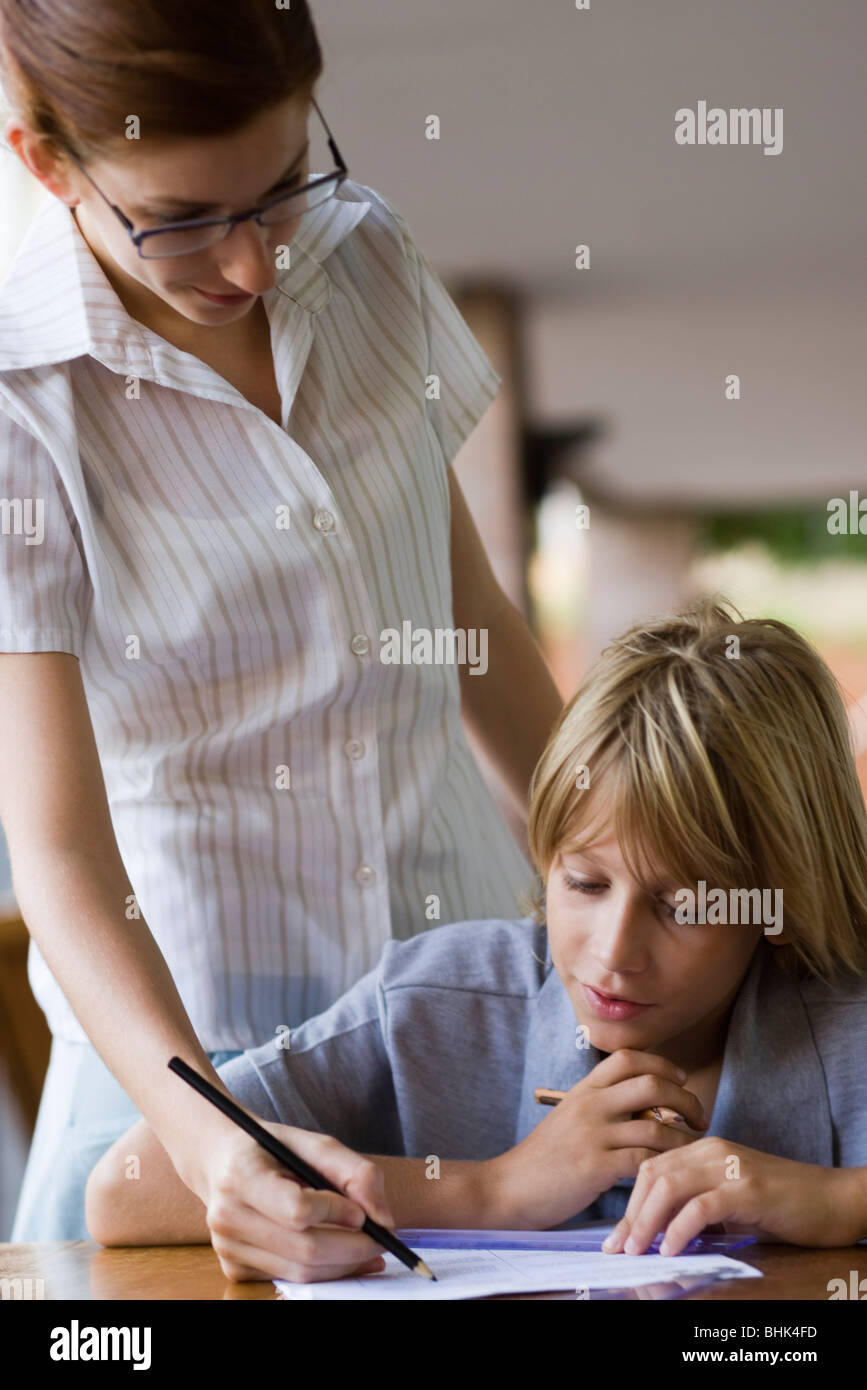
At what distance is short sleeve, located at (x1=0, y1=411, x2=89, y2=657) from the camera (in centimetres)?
90

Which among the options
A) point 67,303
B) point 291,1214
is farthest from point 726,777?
point 67,303

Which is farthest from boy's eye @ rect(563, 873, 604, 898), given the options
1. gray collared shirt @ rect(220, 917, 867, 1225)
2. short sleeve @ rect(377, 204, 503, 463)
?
short sleeve @ rect(377, 204, 503, 463)

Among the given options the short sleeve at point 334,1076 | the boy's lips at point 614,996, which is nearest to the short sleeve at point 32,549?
the short sleeve at point 334,1076

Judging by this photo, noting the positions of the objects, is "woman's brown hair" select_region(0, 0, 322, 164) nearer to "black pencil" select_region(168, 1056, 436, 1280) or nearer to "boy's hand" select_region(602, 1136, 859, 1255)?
"black pencil" select_region(168, 1056, 436, 1280)

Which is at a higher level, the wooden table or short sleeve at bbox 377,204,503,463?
short sleeve at bbox 377,204,503,463

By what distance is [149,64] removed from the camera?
0.77 metres

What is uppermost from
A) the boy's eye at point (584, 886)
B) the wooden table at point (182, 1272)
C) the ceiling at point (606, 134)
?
the ceiling at point (606, 134)

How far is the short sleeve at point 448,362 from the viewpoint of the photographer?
3.84 ft

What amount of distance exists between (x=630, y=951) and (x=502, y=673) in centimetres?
40

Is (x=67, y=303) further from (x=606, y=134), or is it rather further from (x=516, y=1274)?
(x=606, y=134)

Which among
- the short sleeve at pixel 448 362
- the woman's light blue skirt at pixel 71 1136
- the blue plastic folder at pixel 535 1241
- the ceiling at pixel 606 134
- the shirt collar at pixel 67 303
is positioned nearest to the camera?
the blue plastic folder at pixel 535 1241

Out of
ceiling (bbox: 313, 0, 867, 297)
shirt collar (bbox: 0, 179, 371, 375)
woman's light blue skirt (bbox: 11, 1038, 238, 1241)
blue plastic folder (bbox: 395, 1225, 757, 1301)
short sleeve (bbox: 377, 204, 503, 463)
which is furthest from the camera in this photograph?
ceiling (bbox: 313, 0, 867, 297)

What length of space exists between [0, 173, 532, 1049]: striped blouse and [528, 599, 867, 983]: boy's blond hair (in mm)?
156

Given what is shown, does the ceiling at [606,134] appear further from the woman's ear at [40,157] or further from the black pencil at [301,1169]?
the black pencil at [301,1169]
